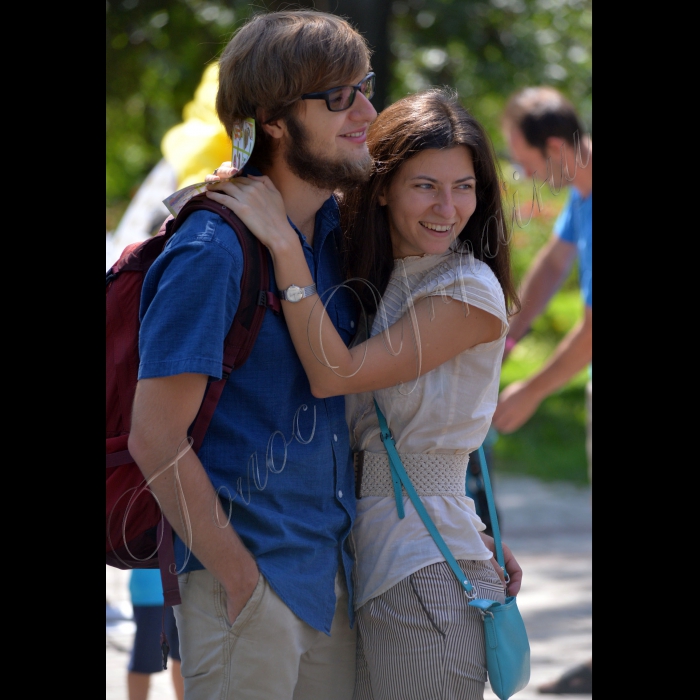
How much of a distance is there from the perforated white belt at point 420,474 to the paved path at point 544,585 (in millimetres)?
2115

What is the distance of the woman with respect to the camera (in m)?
1.96

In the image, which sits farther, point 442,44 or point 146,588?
point 442,44

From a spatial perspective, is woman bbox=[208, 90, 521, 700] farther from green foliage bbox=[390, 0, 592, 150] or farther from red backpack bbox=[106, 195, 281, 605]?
green foliage bbox=[390, 0, 592, 150]

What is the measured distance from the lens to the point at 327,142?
1.95m

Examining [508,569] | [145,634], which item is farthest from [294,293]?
[145,634]

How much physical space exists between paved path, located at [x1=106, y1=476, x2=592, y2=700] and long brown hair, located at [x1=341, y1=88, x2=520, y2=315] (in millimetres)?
2371

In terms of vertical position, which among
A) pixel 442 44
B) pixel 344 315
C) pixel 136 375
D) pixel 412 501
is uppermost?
pixel 442 44

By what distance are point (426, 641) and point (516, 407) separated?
1980 mm

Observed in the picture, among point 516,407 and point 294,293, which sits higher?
point 294,293

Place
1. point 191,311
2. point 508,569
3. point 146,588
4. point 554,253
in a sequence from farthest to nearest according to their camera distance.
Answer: point 554,253 < point 146,588 < point 508,569 < point 191,311

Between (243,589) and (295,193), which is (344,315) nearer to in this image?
(295,193)

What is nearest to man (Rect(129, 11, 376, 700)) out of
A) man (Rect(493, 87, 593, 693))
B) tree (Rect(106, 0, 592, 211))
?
man (Rect(493, 87, 593, 693))
